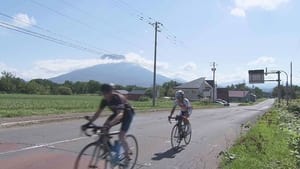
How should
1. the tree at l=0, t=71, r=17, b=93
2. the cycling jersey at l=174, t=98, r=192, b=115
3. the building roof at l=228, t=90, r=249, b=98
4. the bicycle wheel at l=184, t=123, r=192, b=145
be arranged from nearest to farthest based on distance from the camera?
the cycling jersey at l=174, t=98, r=192, b=115 → the bicycle wheel at l=184, t=123, r=192, b=145 → the tree at l=0, t=71, r=17, b=93 → the building roof at l=228, t=90, r=249, b=98

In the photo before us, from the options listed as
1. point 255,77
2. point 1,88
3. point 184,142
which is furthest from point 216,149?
point 1,88

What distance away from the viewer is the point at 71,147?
12.1 metres

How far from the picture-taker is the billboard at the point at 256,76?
6500 cm

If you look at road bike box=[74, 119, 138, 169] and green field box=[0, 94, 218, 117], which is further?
green field box=[0, 94, 218, 117]

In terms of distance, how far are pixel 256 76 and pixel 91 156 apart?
199 feet

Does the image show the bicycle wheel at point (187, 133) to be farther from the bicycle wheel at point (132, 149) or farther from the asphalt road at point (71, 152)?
the bicycle wheel at point (132, 149)

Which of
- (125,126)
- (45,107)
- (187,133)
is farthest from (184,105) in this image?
(45,107)

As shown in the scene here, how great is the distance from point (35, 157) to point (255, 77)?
5905 centimetres

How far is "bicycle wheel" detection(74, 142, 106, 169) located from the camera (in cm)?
758

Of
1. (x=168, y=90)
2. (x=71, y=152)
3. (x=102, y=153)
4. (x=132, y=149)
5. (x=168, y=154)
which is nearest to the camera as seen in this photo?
(x=102, y=153)

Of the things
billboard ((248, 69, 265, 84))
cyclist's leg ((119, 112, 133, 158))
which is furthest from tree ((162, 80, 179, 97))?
cyclist's leg ((119, 112, 133, 158))

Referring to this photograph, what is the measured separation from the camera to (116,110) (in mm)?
7941

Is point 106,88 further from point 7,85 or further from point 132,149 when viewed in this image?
point 7,85

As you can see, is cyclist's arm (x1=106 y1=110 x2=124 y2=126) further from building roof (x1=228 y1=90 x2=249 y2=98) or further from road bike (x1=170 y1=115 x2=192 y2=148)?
building roof (x1=228 y1=90 x2=249 y2=98)
